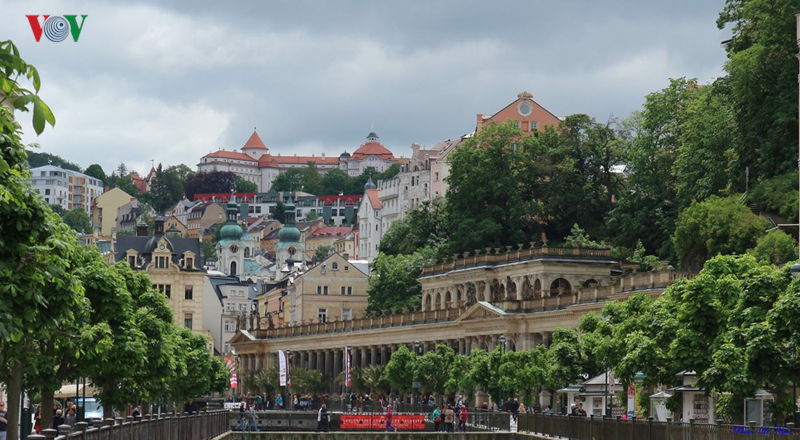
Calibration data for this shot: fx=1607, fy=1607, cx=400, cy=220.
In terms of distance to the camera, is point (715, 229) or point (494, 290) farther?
point (494, 290)

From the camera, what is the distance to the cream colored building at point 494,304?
113m

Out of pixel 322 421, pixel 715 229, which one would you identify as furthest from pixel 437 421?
pixel 715 229

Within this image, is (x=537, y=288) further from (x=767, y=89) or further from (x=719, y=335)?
(x=719, y=335)

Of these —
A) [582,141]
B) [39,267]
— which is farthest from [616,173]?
[39,267]

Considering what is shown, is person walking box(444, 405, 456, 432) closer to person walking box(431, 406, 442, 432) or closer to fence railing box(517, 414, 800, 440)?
person walking box(431, 406, 442, 432)

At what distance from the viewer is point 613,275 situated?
127m

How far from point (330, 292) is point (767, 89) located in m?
95.1

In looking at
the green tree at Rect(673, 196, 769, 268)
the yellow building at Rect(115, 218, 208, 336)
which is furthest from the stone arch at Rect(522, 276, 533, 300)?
the yellow building at Rect(115, 218, 208, 336)

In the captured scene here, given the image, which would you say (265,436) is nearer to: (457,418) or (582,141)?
(457,418)

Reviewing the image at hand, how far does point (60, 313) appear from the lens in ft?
86.0

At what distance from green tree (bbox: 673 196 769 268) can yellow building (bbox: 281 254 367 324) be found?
82939 millimetres

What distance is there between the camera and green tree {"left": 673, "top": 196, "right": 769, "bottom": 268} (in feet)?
317

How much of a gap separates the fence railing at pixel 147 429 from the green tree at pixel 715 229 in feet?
132

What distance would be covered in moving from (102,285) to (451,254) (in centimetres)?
9814
